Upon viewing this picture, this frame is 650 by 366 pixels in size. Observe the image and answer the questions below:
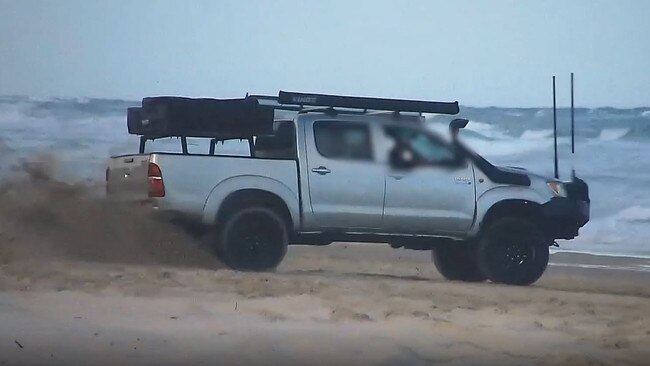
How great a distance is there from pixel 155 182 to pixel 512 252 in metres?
2.00

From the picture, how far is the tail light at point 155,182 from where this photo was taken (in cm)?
727

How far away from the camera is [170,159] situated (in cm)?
729

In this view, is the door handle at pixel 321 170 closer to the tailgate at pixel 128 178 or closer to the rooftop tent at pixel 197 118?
the rooftop tent at pixel 197 118

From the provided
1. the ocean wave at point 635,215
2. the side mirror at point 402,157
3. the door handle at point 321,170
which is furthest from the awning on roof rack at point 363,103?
the ocean wave at point 635,215

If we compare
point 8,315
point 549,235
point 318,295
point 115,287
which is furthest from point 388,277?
Answer: point 8,315

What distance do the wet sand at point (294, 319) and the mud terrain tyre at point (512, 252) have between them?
0.69ft

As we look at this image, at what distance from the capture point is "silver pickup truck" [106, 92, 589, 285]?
24.2 feet

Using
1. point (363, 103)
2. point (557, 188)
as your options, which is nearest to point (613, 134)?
point (557, 188)

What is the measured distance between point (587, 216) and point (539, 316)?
0.71 m

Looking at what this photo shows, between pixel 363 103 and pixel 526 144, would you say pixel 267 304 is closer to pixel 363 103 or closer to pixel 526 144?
pixel 363 103

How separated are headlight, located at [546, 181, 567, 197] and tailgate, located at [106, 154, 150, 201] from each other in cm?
220

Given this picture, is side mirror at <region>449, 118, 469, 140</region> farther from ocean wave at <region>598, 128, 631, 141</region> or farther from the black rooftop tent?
ocean wave at <region>598, 128, 631, 141</region>

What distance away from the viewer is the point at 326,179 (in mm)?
7488

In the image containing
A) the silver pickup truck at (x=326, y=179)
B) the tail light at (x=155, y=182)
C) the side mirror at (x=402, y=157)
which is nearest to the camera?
the tail light at (x=155, y=182)
